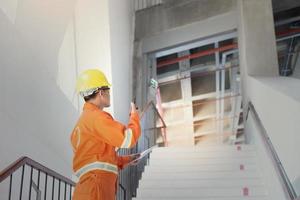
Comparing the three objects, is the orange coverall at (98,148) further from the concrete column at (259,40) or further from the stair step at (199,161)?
the concrete column at (259,40)

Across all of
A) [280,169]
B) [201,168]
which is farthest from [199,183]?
[280,169]

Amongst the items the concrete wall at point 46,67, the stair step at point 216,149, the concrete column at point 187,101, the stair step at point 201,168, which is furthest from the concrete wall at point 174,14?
the stair step at point 201,168

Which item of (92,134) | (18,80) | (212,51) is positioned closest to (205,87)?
(212,51)

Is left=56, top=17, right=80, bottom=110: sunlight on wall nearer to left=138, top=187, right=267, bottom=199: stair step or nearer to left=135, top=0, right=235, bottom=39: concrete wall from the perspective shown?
left=138, top=187, right=267, bottom=199: stair step

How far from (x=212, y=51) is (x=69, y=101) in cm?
506

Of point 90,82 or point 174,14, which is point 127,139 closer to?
point 90,82

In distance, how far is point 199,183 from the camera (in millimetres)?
5422

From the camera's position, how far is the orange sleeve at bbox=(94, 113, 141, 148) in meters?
2.62

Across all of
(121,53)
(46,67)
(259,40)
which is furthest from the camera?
(121,53)

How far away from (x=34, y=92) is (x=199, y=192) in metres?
2.41

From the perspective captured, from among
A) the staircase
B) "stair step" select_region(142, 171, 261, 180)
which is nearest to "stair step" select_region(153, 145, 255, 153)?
the staircase

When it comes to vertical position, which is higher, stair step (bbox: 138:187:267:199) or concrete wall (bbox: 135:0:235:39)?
concrete wall (bbox: 135:0:235:39)

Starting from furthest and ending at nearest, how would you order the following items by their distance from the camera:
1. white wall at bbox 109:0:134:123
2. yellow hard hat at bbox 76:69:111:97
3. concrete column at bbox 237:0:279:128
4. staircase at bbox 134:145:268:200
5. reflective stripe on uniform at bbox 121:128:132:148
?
white wall at bbox 109:0:134:123, concrete column at bbox 237:0:279:128, staircase at bbox 134:145:268:200, yellow hard hat at bbox 76:69:111:97, reflective stripe on uniform at bbox 121:128:132:148

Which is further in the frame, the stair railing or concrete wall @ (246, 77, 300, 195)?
the stair railing
